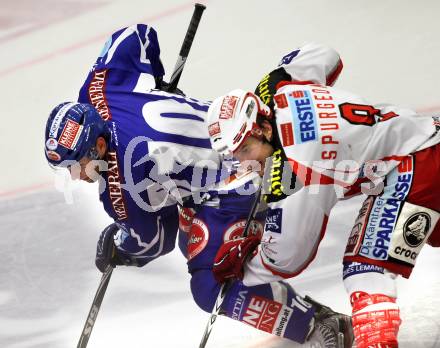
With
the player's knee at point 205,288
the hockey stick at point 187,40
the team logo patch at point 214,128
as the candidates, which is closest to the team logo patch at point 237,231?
the player's knee at point 205,288

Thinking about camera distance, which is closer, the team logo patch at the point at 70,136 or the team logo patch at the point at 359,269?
the team logo patch at the point at 359,269

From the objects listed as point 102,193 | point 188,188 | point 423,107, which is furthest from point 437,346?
point 423,107

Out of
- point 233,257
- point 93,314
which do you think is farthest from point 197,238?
point 93,314

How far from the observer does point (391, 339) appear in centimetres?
296

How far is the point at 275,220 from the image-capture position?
9.84 ft

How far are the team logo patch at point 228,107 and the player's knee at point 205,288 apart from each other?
0.79 meters

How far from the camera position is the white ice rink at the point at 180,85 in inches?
162

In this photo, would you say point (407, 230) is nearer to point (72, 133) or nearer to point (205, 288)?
point (205, 288)

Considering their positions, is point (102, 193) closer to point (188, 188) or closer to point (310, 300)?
point (188, 188)

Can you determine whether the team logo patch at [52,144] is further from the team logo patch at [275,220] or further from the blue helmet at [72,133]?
the team logo patch at [275,220]

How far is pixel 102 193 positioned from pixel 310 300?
896 mm

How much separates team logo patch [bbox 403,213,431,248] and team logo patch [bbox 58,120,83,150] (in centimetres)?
113

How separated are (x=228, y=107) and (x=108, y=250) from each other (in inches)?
44.4

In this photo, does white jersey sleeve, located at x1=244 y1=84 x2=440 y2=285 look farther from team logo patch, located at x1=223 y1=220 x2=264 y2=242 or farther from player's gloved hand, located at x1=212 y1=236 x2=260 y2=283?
team logo patch, located at x1=223 y1=220 x2=264 y2=242
